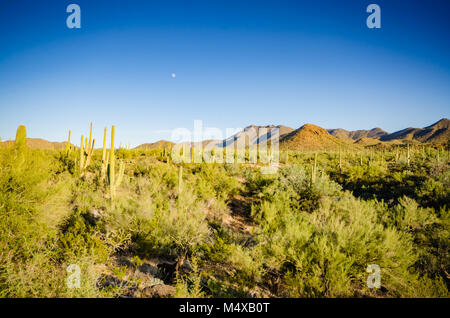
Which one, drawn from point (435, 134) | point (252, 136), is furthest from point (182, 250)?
point (435, 134)

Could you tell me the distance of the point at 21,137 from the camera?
4.99m

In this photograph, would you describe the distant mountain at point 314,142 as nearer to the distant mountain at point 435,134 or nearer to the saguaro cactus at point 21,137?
the distant mountain at point 435,134

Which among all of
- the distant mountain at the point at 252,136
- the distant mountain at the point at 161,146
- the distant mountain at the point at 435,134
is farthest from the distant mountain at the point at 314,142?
the distant mountain at the point at 161,146

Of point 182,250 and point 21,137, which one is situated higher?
point 21,137

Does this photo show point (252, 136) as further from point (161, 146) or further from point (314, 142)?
point (161, 146)

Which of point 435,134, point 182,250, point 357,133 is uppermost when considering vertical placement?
point 357,133

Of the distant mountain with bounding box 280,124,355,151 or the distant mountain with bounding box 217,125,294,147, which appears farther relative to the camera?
the distant mountain with bounding box 217,125,294,147

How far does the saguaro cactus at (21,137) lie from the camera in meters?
4.84

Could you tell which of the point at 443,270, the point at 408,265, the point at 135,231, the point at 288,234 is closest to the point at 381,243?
the point at 408,265

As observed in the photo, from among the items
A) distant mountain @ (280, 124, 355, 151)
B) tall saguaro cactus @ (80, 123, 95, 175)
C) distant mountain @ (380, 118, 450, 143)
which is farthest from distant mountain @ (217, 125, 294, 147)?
tall saguaro cactus @ (80, 123, 95, 175)

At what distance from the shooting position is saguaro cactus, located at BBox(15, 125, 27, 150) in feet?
15.9

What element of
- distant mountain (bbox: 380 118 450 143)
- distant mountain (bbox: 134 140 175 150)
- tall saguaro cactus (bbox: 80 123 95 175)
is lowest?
tall saguaro cactus (bbox: 80 123 95 175)

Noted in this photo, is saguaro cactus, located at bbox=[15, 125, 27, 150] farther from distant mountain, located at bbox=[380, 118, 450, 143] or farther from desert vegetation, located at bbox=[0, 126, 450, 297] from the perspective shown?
distant mountain, located at bbox=[380, 118, 450, 143]
